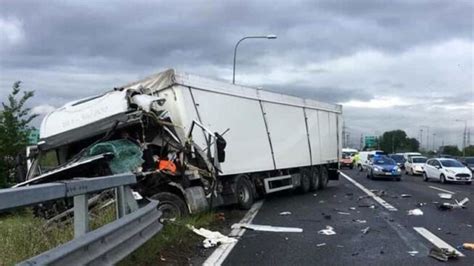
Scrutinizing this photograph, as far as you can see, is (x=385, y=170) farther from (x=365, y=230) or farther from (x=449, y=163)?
(x=365, y=230)

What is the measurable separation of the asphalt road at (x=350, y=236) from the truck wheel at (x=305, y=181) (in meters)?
3.59

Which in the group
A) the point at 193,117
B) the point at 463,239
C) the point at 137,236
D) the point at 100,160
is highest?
the point at 193,117

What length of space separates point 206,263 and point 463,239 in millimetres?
5477

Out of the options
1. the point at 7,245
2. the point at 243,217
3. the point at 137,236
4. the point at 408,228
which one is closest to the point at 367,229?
the point at 408,228

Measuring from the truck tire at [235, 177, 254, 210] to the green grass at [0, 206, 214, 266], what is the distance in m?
4.53

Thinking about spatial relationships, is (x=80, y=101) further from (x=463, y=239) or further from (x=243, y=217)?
(x=463, y=239)

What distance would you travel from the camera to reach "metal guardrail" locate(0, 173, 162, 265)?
445 cm

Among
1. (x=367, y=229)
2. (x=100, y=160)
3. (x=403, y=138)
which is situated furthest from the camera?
(x=403, y=138)

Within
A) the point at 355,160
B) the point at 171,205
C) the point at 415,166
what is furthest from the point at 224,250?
the point at 355,160

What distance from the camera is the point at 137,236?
725 cm

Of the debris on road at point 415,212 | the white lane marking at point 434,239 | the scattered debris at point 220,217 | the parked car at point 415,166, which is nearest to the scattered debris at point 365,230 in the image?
the white lane marking at point 434,239

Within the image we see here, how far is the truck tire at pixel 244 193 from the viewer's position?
15.7 metres

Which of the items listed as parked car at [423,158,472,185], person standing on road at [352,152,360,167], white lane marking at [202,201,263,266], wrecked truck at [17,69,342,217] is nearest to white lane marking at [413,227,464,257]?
white lane marking at [202,201,263,266]

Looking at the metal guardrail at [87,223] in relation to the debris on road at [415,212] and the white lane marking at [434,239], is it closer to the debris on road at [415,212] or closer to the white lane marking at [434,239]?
the white lane marking at [434,239]
